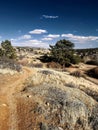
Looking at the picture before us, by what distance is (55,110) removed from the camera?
1527 cm

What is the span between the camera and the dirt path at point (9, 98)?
12839mm

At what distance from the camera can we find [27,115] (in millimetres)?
14078

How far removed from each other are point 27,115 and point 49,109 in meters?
2.07

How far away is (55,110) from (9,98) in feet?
15.2

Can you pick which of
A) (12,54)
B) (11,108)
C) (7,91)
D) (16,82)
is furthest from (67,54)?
(11,108)

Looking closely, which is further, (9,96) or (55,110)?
(9,96)

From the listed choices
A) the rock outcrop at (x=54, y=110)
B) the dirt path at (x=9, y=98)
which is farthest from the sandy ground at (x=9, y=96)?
the rock outcrop at (x=54, y=110)

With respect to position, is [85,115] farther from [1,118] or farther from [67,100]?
[1,118]

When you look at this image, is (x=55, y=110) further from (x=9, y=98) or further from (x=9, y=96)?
(x=9, y=96)

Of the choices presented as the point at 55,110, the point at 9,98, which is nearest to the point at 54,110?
the point at 55,110

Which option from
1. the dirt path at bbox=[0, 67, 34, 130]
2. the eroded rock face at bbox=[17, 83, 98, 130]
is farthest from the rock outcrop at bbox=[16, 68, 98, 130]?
the dirt path at bbox=[0, 67, 34, 130]

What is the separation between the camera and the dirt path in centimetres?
1284

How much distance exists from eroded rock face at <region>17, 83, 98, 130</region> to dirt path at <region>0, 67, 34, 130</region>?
549 millimetres

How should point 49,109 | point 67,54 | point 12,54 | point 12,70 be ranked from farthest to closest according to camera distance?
point 67,54
point 12,54
point 12,70
point 49,109
